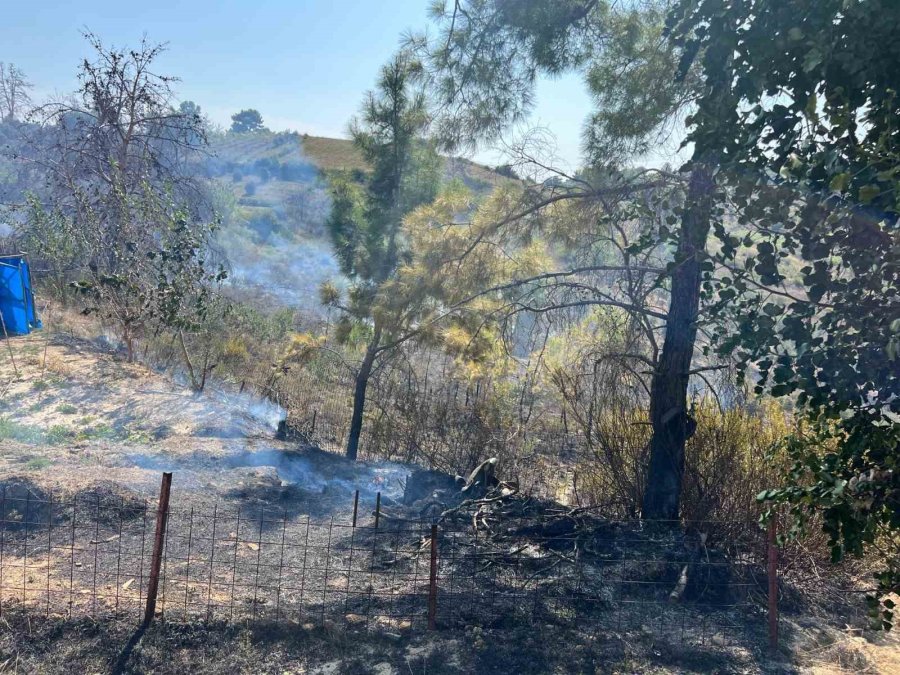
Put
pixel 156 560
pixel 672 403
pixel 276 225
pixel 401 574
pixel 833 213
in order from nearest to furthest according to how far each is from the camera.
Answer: pixel 833 213 < pixel 156 560 < pixel 401 574 < pixel 672 403 < pixel 276 225

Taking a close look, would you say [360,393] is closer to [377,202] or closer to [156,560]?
[377,202]

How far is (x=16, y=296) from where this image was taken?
13.4 m

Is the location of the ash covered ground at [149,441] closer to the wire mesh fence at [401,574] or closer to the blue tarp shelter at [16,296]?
the blue tarp shelter at [16,296]

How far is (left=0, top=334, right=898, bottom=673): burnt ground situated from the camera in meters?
4.86

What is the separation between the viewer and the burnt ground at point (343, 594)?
486cm

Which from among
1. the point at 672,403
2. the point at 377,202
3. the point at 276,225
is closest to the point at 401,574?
the point at 672,403

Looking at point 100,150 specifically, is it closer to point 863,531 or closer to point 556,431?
point 556,431

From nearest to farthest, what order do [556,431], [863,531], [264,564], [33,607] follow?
[863,531] → [33,607] → [264,564] → [556,431]

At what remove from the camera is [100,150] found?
1596 centimetres

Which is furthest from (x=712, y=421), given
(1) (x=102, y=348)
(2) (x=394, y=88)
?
(1) (x=102, y=348)

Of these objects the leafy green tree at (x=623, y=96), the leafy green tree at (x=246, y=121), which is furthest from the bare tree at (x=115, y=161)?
the leafy green tree at (x=246, y=121)

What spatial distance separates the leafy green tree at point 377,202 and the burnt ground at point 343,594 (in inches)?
117

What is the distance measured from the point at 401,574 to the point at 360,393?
5.82 meters

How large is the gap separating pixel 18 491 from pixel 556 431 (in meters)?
7.65
